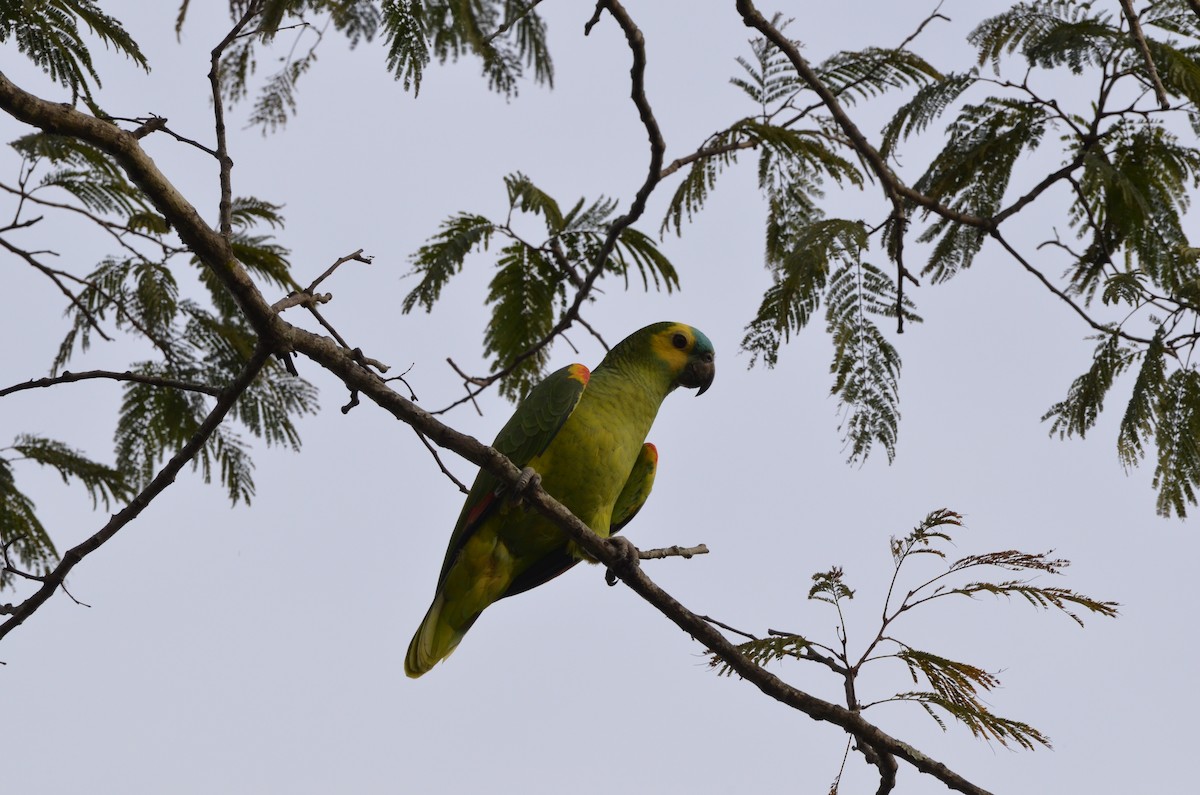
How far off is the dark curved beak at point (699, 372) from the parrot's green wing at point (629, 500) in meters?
0.42

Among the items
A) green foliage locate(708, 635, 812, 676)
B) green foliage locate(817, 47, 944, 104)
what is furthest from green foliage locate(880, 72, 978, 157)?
green foliage locate(708, 635, 812, 676)

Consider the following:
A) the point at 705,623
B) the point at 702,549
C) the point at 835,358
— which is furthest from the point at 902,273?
the point at 705,623

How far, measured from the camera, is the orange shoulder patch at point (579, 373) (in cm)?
445

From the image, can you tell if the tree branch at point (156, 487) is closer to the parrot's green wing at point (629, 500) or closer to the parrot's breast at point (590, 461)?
the parrot's breast at point (590, 461)

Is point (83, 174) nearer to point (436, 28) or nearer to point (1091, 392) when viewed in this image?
point (436, 28)

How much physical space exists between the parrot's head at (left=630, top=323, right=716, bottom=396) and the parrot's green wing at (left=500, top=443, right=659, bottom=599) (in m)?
0.41

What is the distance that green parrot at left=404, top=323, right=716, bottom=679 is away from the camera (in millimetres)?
4320

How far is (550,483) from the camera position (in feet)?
14.2

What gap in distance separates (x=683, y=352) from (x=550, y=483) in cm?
117

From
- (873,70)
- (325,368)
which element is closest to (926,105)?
(873,70)

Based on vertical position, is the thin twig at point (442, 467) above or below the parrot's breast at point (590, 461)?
below

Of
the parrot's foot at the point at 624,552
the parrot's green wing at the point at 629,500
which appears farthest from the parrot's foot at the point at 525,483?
the parrot's green wing at the point at 629,500

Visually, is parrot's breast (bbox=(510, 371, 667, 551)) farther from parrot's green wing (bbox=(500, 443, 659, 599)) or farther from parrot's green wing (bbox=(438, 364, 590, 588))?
parrot's green wing (bbox=(500, 443, 659, 599))

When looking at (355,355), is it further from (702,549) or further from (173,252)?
(702,549)
